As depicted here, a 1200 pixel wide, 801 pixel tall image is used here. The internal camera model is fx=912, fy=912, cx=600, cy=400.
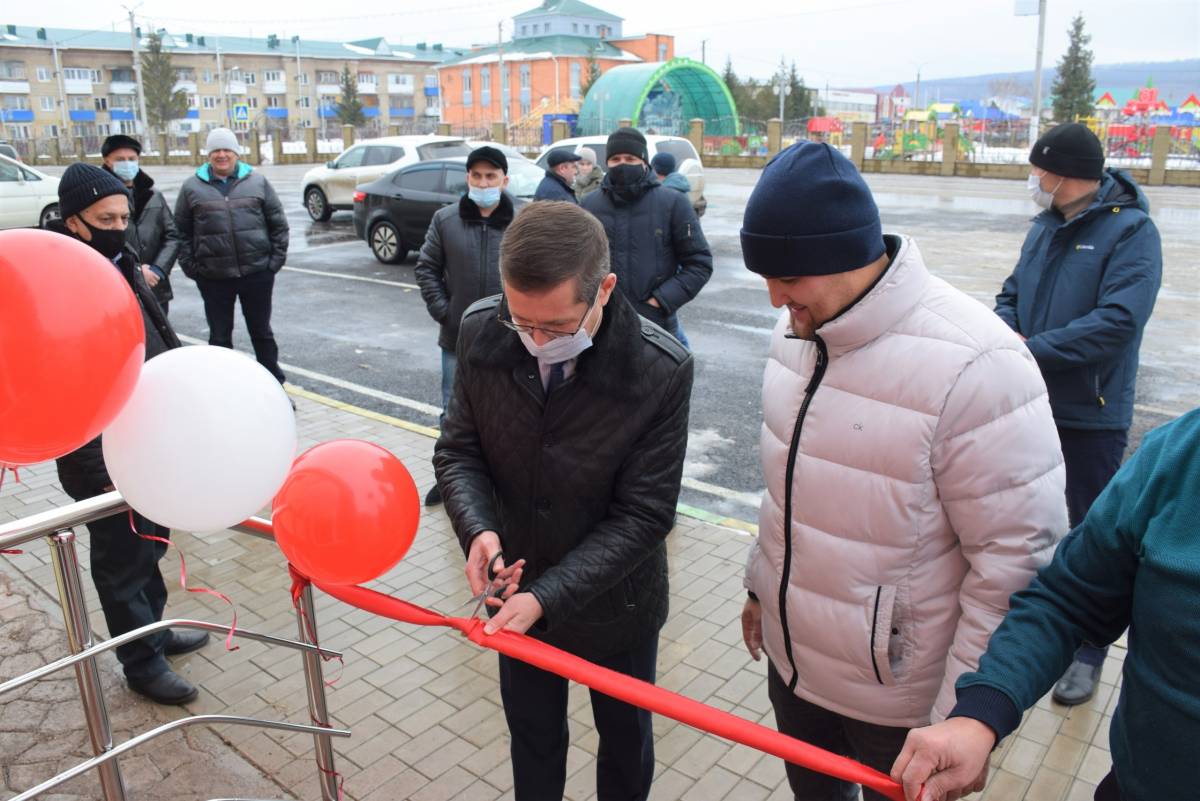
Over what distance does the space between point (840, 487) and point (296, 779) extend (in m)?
2.30

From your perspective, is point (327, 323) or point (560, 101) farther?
point (560, 101)

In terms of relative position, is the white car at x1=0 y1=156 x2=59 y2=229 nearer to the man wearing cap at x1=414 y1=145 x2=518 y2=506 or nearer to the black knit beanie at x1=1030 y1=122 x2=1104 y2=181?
the man wearing cap at x1=414 y1=145 x2=518 y2=506

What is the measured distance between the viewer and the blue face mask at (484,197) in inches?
200

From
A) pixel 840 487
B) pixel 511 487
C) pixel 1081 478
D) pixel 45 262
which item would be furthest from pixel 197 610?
pixel 1081 478

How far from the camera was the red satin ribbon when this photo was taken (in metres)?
1.83

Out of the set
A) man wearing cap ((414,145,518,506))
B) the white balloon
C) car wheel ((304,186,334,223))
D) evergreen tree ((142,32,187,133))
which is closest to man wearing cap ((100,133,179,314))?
man wearing cap ((414,145,518,506))

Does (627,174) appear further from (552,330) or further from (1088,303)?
(552,330)

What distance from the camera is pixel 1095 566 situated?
1650 millimetres

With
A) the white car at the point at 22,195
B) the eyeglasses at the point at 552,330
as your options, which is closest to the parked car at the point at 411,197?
the white car at the point at 22,195

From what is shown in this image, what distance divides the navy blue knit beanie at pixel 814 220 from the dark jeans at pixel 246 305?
5.85m

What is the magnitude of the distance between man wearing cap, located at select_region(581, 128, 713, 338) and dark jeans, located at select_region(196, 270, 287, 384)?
308 cm

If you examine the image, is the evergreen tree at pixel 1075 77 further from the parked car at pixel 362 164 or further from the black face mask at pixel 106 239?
the black face mask at pixel 106 239

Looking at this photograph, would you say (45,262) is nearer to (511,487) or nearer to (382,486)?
(382,486)

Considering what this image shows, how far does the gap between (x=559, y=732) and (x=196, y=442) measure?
128cm
